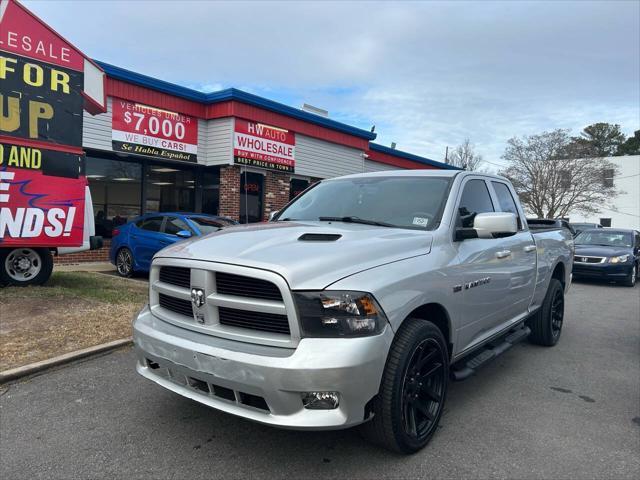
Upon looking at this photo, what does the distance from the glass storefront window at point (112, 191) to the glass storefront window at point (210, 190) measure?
1.96 m

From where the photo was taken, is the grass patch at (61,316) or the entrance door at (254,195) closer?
the grass patch at (61,316)

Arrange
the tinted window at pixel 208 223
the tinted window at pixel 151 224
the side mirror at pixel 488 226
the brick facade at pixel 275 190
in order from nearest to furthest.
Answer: the side mirror at pixel 488 226 < the tinted window at pixel 208 223 < the tinted window at pixel 151 224 < the brick facade at pixel 275 190

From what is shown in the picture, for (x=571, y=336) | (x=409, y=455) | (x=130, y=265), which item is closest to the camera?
(x=409, y=455)

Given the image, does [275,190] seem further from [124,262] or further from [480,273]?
[480,273]

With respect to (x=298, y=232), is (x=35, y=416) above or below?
below

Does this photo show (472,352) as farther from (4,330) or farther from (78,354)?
(4,330)

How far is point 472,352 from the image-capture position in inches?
157

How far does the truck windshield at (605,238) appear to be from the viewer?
13.7 m

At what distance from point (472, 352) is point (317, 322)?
1980mm

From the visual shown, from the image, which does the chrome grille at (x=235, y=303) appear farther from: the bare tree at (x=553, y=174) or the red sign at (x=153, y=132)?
the bare tree at (x=553, y=174)

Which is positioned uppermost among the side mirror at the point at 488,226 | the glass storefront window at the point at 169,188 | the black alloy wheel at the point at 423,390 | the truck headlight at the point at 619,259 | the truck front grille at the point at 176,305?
the glass storefront window at the point at 169,188

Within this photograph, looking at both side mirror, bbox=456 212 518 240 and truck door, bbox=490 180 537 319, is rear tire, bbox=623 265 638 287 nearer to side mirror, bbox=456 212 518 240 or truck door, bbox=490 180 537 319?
truck door, bbox=490 180 537 319

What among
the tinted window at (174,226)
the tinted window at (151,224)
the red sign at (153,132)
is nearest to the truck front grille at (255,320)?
the tinted window at (174,226)

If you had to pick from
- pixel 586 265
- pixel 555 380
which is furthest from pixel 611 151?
pixel 555 380
